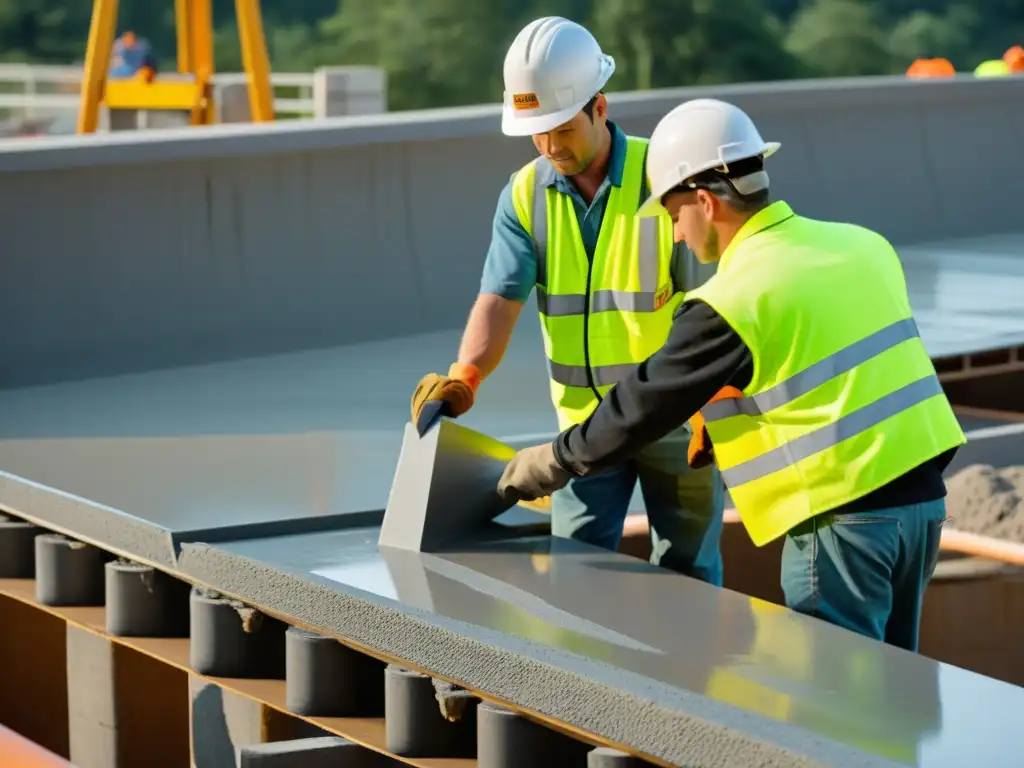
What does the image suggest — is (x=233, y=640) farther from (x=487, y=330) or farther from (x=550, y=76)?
(x=550, y=76)

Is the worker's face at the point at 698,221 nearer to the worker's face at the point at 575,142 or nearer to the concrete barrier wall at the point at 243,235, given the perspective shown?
the worker's face at the point at 575,142

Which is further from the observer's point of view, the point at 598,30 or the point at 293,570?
the point at 598,30

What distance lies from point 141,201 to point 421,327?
198 centimetres

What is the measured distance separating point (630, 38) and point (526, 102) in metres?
56.1

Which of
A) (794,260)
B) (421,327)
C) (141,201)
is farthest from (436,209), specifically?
(794,260)

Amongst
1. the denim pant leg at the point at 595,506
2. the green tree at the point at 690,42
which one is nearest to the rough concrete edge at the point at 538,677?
the denim pant leg at the point at 595,506

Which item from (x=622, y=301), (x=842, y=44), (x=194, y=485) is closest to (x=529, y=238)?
(x=622, y=301)

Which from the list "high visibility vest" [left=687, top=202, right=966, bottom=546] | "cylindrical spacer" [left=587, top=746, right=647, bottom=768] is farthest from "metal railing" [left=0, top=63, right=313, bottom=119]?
"cylindrical spacer" [left=587, top=746, right=647, bottom=768]

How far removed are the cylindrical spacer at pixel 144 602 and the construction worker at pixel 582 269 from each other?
3.80 feet

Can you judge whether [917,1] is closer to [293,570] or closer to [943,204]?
[943,204]

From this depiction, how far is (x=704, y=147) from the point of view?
14.2 ft

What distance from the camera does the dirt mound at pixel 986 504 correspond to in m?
7.89

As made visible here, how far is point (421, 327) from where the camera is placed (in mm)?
11039

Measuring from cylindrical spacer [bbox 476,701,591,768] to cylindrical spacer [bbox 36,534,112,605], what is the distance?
6.72 ft
